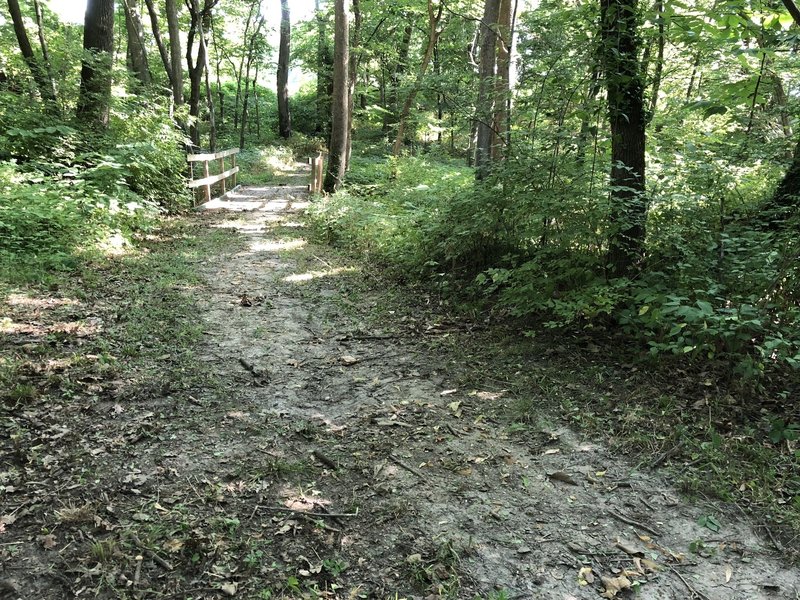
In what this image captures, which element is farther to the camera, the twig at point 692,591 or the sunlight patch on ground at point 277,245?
the sunlight patch on ground at point 277,245

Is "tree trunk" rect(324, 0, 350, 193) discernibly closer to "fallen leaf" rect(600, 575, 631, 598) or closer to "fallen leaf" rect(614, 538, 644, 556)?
"fallen leaf" rect(614, 538, 644, 556)

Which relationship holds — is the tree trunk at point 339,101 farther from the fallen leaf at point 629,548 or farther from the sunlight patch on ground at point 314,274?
the fallen leaf at point 629,548

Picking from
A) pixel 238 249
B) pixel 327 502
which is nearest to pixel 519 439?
pixel 327 502

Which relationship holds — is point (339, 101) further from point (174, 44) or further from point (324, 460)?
point (324, 460)

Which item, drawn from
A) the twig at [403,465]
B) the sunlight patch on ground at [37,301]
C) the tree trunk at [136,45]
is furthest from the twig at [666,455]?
the tree trunk at [136,45]

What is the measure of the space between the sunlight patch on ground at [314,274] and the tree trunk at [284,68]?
72.1ft

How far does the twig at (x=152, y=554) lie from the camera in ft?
8.39

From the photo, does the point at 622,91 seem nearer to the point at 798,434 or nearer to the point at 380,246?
the point at 798,434

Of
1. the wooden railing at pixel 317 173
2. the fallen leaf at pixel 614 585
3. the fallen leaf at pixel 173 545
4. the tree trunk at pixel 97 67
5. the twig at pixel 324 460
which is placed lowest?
the fallen leaf at pixel 614 585

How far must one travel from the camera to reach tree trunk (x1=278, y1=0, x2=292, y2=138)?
25438 millimetres

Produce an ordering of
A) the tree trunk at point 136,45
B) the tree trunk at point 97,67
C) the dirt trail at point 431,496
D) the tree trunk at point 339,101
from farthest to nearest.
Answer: the tree trunk at point 136,45 < the tree trunk at point 339,101 < the tree trunk at point 97,67 < the dirt trail at point 431,496

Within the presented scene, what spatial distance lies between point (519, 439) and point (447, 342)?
1738 mm

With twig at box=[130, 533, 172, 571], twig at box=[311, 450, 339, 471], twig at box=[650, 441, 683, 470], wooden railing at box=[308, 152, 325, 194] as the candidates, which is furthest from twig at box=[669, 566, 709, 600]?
wooden railing at box=[308, 152, 325, 194]

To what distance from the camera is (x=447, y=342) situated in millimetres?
5379
